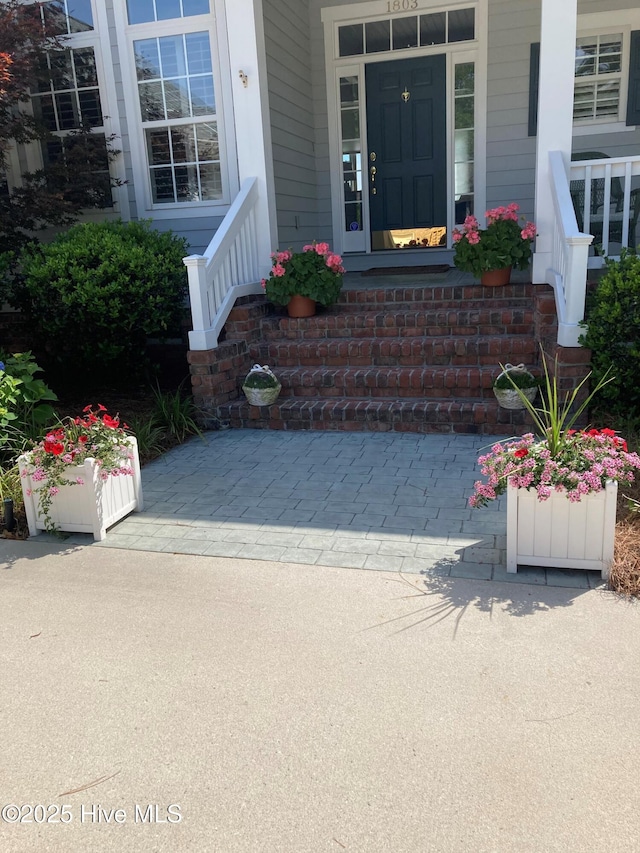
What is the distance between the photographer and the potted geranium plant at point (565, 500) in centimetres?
284

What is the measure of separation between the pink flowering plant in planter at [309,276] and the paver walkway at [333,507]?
142cm

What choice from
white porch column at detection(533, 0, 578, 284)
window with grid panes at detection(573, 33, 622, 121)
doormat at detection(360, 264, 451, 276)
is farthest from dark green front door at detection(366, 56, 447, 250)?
white porch column at detection(533, 0, 578, 284)

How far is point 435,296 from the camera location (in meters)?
5.93

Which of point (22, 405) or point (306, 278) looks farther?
Result: point (306, 278)

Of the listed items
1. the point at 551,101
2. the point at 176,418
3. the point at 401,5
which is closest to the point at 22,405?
the point at 176,418

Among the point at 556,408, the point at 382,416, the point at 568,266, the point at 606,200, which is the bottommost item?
the point at 382,416

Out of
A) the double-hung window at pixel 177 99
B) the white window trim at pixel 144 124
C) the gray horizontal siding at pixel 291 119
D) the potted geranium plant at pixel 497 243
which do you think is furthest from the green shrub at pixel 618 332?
the double-hung window at pixel 177 99

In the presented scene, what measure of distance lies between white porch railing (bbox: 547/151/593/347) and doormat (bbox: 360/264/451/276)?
2.12 metres

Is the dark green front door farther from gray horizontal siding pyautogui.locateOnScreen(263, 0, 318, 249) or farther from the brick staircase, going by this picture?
the brick staircase

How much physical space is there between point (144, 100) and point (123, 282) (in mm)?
2421

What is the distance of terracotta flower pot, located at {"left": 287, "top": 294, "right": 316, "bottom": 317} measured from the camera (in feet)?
19.6

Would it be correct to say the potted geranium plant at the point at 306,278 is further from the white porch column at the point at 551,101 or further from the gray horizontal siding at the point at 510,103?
the gray horizontal siding at the point at 510,103

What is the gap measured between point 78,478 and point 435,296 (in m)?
3.54

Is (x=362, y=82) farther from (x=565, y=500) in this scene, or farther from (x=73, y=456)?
(x=565, y=500)
